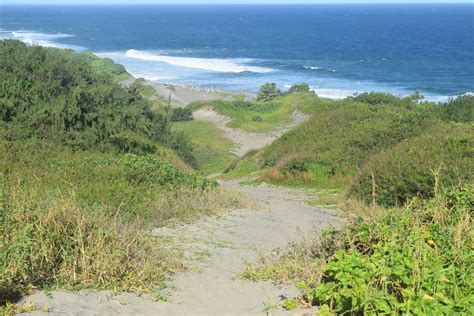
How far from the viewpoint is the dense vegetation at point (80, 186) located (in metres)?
6.95

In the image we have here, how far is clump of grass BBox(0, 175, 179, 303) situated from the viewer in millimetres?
6500

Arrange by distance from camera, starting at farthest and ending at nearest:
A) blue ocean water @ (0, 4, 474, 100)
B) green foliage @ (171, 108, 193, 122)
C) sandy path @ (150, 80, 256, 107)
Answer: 1. blue ocean water @ (0, 4, 474, 100)
2. sandy path @ (150, 80, 256, 107)
3. green foliage @ (171, 108, 193, 122)

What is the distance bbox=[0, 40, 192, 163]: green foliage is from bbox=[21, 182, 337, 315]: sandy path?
6563mm

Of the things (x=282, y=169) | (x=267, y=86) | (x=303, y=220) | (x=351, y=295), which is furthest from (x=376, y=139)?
(x=267, y=86)

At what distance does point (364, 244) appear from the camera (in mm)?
7062

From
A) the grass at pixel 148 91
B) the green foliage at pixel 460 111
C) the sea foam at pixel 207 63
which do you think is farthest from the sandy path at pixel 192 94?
the green foliage at pixel 460 111

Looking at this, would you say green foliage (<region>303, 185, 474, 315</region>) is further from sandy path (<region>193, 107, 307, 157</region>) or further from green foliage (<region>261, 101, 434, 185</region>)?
sandy path (<region>193, 107, 307, 157</region>)

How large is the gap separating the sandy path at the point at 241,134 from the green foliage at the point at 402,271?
29892 mm

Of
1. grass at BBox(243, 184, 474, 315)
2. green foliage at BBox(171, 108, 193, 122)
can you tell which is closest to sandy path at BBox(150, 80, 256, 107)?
green foliage at BBox(171, 108, 193, 122)

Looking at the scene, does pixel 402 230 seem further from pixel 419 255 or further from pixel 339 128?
pixel 339 128

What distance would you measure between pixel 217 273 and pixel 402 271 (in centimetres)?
343

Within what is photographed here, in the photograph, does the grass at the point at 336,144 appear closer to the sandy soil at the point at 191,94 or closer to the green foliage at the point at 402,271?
the green foliage at the point at 402,271

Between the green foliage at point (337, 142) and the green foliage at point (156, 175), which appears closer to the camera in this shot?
the green foliage at point (156, 175)

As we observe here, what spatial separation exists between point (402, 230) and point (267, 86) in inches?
2155
